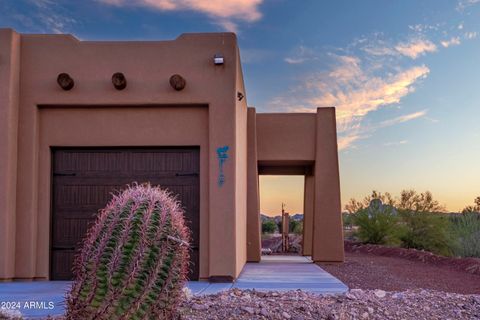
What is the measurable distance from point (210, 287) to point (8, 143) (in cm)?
468

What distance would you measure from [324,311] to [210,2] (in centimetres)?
843

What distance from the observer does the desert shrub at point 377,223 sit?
78.3 ft

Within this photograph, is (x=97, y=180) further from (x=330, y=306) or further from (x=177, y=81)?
(x=330, y=306)

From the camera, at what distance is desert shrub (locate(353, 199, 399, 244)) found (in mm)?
23875

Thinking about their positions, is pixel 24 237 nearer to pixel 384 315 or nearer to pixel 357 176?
pixel 384 315

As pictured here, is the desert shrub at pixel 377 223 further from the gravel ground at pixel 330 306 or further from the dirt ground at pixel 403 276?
the gravel ground at pixel 330 306

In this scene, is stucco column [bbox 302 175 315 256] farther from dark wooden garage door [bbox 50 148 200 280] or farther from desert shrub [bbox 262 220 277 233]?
desert shrub [bbox 262 220 277 233]

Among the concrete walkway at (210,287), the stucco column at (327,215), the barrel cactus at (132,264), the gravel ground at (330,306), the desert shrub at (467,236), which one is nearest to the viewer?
the barrel cactus at (132,264)

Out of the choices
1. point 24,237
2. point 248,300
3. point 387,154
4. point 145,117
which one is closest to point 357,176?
point 387,154

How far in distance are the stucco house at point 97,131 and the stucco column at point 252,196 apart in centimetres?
521

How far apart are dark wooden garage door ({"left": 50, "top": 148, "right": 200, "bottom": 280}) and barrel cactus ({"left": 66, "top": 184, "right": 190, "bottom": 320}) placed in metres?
6.23

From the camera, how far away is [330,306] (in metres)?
6.20

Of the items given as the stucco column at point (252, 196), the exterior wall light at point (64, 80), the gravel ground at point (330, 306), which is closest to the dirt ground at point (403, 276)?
the stucco column at point (252, 196)

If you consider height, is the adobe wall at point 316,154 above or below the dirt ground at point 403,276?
above
